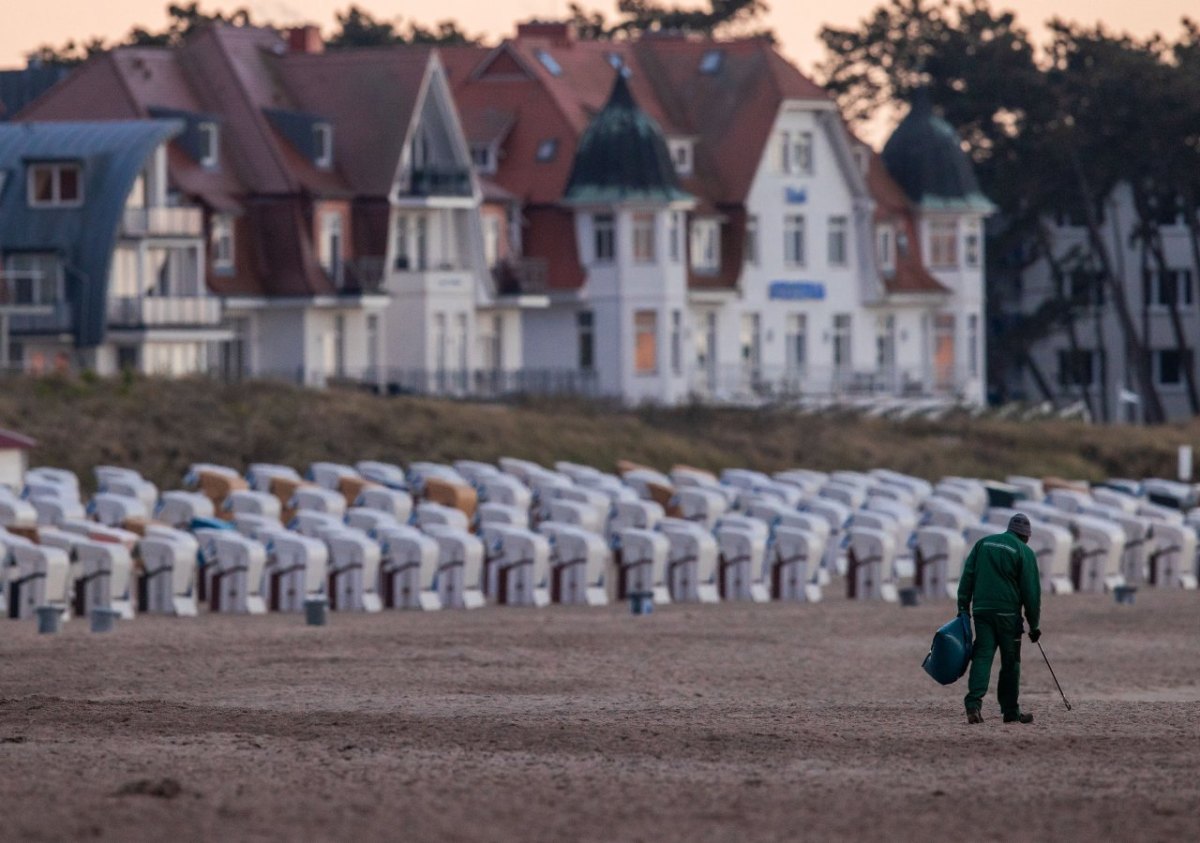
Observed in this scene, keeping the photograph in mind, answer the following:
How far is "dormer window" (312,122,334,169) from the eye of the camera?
6134 cm

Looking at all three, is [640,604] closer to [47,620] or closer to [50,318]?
[47,620]

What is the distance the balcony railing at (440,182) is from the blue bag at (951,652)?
4490 centimetres

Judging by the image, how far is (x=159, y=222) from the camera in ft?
184

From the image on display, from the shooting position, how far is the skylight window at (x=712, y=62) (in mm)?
71625

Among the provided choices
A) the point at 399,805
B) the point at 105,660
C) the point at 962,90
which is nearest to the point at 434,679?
the point at 105,660

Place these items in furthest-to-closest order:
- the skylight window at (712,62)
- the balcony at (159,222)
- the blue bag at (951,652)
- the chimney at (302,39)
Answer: the skylight window at (712,62) < the chimney at (302,39) < the balcony at (159,222) < the blue bag at (951,652)

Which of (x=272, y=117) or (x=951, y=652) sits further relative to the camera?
(x=272, y=117)

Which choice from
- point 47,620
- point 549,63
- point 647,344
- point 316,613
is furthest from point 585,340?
point 47,620

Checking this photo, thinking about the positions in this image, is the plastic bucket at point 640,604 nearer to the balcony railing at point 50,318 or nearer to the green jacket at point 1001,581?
the green jacket at point 1001,581

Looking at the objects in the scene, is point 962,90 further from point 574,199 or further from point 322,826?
point 322,826

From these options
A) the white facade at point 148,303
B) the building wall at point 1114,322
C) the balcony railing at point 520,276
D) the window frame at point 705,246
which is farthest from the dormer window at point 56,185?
the building wall at point 1114,322

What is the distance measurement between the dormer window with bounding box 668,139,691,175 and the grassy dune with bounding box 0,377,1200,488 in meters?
10.8

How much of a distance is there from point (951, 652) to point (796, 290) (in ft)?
175

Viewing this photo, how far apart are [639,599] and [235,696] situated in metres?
10.3
